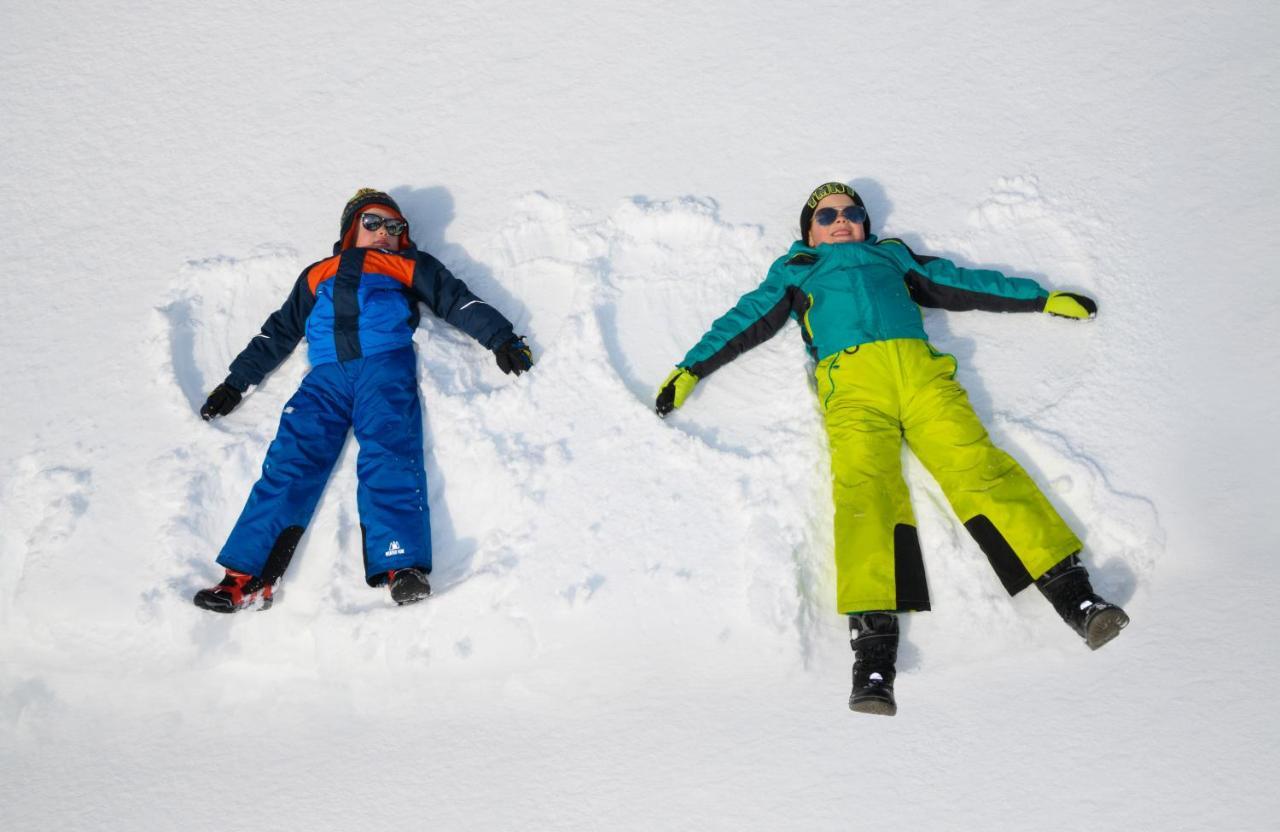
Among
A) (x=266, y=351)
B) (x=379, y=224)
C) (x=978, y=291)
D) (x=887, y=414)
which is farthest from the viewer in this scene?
(x=379, y=224)

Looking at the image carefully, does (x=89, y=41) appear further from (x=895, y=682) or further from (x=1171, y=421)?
(x=1171, y=421)

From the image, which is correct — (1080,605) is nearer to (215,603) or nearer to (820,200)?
(820,200)

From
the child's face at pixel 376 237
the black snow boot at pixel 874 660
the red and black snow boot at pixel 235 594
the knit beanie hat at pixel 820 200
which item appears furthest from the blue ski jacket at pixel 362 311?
the black snow boot at pixel 874 660

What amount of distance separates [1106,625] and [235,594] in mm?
2897

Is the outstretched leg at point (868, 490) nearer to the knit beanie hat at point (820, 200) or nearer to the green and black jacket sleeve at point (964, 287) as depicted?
the green and black jacket sleeve at point (964, 287)

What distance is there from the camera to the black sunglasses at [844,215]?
3.77 m

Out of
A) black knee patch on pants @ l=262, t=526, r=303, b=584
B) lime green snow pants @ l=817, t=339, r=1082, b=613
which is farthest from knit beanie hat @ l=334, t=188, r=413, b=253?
lime green snow pants @ l=817, t=339, r=1082, b=613

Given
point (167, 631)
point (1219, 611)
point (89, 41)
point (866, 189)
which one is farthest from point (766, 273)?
point (89, 41)

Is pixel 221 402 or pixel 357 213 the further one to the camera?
pixel 357 213

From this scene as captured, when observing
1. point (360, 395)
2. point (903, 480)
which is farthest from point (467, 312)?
point (903, 480)

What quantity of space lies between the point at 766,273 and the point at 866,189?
0.72 m

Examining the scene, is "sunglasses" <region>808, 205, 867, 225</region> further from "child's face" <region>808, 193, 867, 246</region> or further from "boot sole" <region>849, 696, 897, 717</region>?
"boot sole" <region>849, 696, 897, 717</region>

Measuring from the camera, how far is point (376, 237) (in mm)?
4043

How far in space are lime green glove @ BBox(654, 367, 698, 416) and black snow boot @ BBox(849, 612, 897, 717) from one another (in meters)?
1.07
